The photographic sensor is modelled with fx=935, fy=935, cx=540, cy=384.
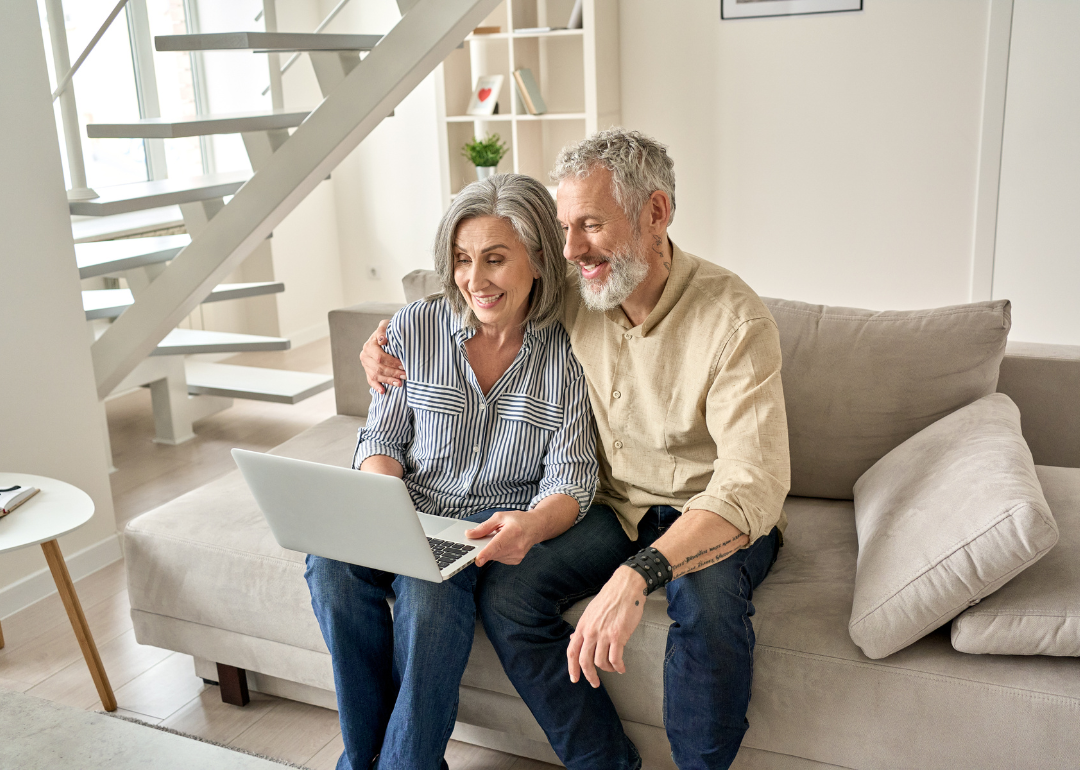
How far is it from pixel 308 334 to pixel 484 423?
355 cm

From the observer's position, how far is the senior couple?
1407 millimetres

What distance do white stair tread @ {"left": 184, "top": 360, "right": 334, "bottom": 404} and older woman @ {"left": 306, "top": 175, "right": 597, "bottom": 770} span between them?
1.87 metres

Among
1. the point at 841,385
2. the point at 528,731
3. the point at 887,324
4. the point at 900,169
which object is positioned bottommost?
the point at 528,731

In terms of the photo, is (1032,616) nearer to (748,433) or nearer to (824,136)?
(748,433)

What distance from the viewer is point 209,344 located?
3.32 m

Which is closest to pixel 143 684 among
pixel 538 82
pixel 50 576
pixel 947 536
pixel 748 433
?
pixel 50 576

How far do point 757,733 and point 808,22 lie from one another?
3.26m

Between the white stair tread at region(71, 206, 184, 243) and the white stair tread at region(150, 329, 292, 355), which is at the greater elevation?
the white stair tread at region(71, 206, 184, 243)

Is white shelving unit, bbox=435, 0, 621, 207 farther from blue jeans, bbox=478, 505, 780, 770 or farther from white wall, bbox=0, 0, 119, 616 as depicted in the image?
blue jeans, bbox=478, 505, 780, 770

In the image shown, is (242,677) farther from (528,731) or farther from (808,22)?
(808,22)

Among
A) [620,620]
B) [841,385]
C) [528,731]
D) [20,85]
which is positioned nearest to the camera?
[620,620]

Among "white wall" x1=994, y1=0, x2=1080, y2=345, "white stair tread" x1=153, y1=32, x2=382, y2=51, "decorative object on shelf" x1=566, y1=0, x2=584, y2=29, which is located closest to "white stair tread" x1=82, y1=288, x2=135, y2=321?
"white stair tread" x1=153, y1=32, x2=382, y2=51

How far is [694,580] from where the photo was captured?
1418 mm

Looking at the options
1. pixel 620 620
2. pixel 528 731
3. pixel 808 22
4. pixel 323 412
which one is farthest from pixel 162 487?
pixel 808 22
